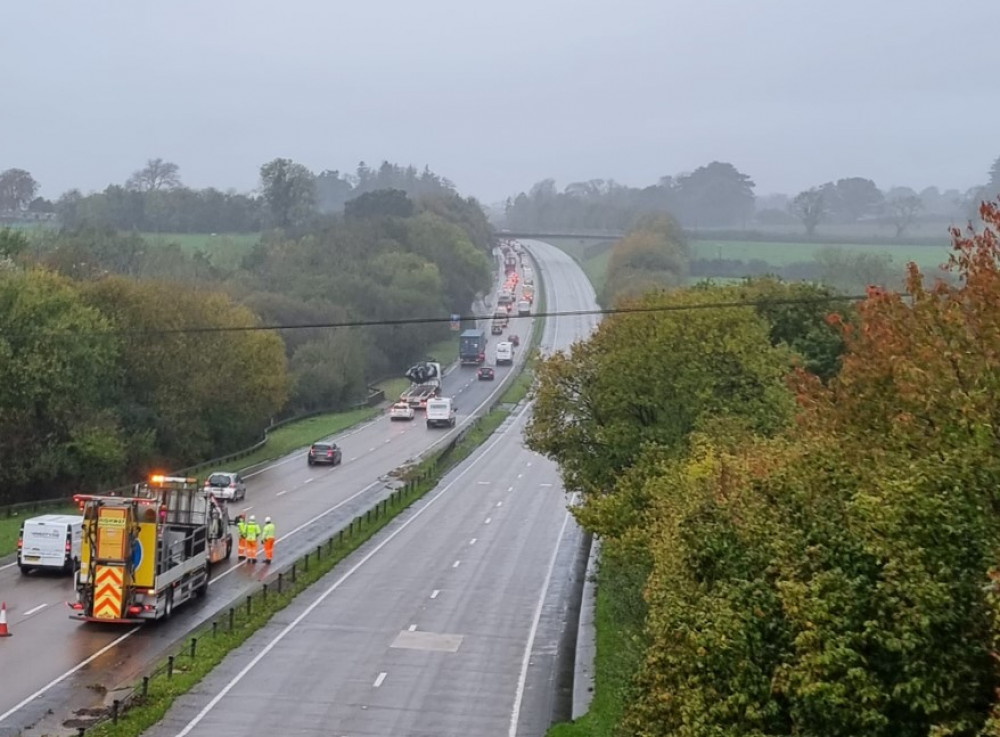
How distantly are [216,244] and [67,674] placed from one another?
13538cm

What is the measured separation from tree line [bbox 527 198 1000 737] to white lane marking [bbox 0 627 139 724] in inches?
353

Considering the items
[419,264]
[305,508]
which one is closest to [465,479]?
[305,508]

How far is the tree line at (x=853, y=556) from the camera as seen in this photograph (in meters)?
10.7

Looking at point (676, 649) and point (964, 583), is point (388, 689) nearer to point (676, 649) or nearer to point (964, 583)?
point (676, 649)

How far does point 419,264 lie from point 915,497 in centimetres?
11181

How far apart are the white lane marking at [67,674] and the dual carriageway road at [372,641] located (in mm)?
49

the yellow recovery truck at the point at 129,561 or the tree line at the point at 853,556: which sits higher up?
the tree line at the point at 853,556

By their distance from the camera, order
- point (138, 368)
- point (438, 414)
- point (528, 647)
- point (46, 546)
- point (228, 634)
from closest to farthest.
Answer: point (228, 634), point (528, 647), point (46, 546), point (138, 368), point (438, 414)

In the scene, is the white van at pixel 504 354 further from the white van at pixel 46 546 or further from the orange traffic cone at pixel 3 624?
the orange traffic cone at pixel 3 624

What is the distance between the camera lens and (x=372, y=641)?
91.2 ft

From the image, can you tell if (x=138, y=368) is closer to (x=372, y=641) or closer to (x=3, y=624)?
(x=3, y=624)


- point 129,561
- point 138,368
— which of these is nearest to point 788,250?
point 138,368

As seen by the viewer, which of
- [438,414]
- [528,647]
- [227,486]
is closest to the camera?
[528,647]

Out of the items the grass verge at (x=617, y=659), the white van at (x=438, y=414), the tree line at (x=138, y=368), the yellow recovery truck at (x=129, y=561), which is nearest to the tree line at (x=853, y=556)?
the grass verge at (x=617, y=659)
